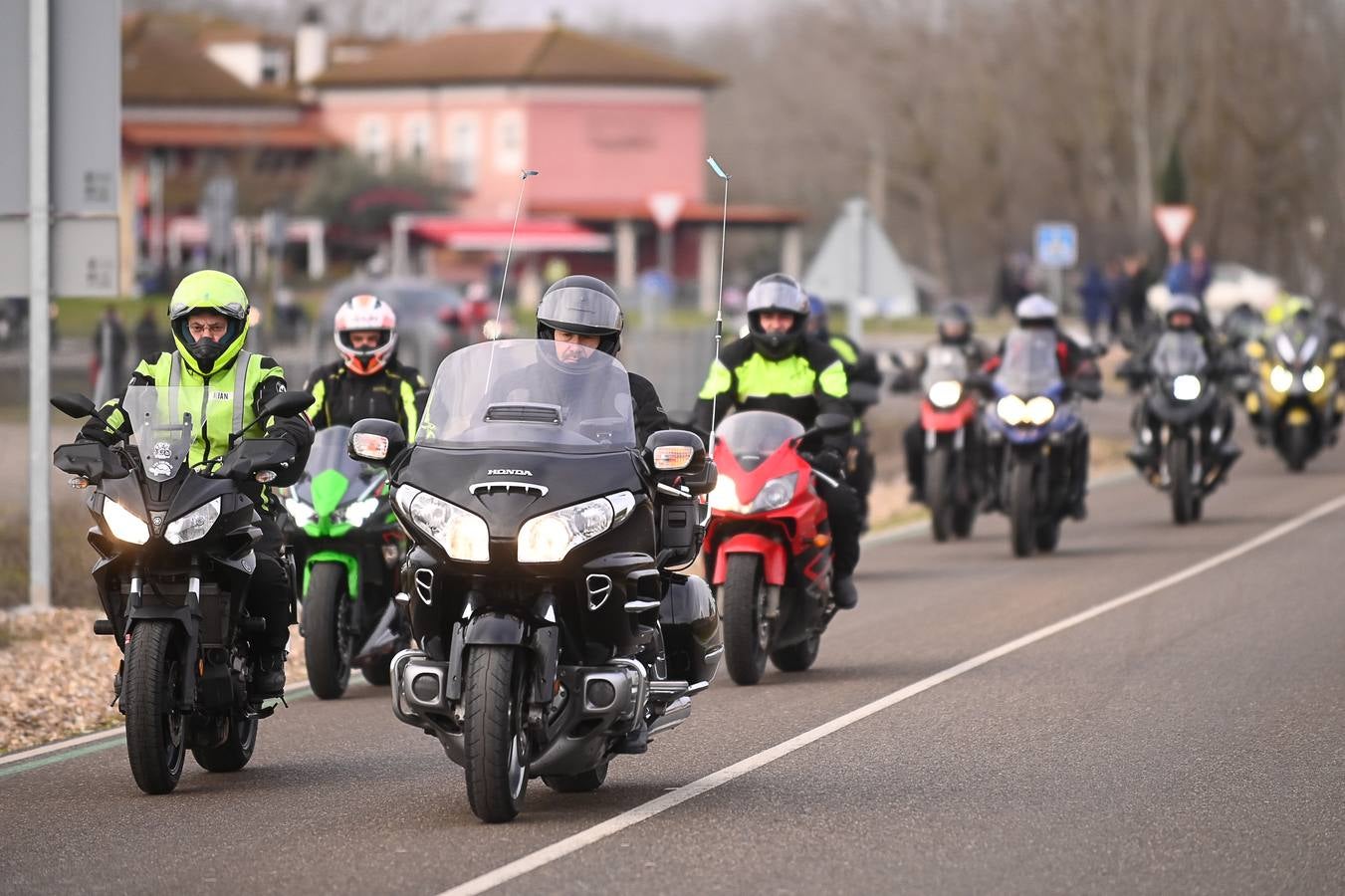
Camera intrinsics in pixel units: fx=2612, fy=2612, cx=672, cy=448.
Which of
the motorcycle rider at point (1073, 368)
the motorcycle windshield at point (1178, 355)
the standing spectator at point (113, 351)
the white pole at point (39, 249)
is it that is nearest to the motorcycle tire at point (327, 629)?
the white pole at point (39, 249)

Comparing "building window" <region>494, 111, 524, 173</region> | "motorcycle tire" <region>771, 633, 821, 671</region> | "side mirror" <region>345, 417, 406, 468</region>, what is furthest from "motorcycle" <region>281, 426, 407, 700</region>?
"building window" <region>494, 111, 524, 173</region>

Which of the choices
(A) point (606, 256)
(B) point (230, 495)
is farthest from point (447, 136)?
(B) point (230, 495)

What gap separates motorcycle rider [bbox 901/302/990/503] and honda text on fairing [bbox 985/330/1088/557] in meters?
0.83

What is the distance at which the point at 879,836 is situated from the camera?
8531 millimetres

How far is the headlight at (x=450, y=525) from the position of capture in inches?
330

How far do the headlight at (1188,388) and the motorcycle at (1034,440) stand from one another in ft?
5.98

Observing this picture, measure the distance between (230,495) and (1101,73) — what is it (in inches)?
2766

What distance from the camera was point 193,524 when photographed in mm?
9367

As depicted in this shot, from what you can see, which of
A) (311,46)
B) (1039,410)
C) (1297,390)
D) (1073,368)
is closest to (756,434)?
(1039,410)

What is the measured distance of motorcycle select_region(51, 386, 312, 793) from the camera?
9.31 meters

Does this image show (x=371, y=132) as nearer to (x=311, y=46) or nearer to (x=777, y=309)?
(x=311, y=46)

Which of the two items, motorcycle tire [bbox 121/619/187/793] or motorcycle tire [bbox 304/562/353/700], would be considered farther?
motorcycle tire [bbox 304/562/353/700]

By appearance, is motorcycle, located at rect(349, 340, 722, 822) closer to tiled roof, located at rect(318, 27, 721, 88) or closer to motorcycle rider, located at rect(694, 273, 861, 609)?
motorcycle rider, located at rect(694, 273, 861, 609)

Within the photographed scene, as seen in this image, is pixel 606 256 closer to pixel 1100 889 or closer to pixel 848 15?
pixel 848 15
